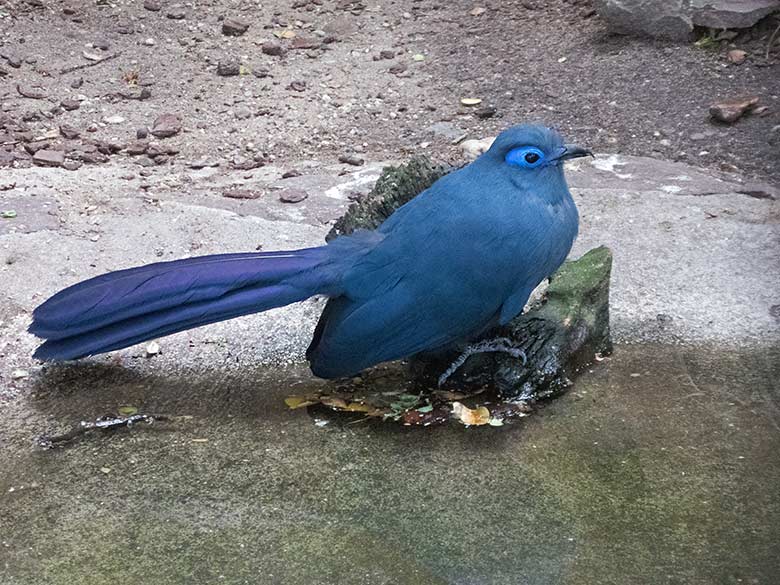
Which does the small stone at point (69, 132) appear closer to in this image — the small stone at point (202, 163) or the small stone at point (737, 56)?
the small stone at point (202, 163)

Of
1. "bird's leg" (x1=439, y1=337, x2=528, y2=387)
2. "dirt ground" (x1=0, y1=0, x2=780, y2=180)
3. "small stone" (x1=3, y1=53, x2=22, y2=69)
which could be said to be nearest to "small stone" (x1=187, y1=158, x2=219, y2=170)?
"dirt ground" (x1=0, y1=0, x2=780, y2=180)

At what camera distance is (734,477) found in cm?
263

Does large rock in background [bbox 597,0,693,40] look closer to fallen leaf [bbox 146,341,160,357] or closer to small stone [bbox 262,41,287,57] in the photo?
small stone [bbox 262,41,287,57]

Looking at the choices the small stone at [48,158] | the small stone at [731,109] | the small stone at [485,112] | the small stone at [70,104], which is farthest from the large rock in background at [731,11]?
the small stone at [48,158]

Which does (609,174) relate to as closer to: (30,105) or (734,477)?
(734,477)

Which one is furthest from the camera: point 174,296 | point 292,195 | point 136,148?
point 136,148

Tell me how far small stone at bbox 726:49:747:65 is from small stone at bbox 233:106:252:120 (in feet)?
8.57

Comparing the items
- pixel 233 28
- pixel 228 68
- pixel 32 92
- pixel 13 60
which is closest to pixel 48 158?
pixel 32 92

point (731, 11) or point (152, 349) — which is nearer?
point (152, 349)

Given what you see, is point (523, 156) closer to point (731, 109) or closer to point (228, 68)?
point (731, 109)

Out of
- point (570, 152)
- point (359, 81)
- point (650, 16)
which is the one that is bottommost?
point (359, 81)

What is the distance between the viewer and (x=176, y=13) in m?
6.42

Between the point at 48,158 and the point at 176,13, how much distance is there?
1984 mm

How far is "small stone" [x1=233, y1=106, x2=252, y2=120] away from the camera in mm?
5461
